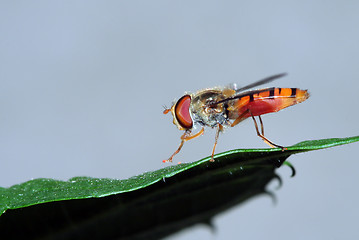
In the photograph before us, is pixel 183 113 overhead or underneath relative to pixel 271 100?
overhead

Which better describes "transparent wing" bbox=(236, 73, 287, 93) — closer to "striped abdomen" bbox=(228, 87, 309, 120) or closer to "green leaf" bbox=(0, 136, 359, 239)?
"striped abdomen" bbox=(228, 87, 309, 120)

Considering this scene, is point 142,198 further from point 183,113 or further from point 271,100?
point 271,100

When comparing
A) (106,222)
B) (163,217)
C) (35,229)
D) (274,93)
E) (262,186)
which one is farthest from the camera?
(274,93)

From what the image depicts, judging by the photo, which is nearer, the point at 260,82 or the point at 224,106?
the point at 260,82

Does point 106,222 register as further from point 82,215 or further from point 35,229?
point 35,229

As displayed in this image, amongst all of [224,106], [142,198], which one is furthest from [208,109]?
[142,198]

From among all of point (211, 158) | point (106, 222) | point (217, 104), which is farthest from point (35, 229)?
point (217, 104)

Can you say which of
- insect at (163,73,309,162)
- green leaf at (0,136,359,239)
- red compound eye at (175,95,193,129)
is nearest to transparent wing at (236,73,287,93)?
insect at (163,73,309,162)
